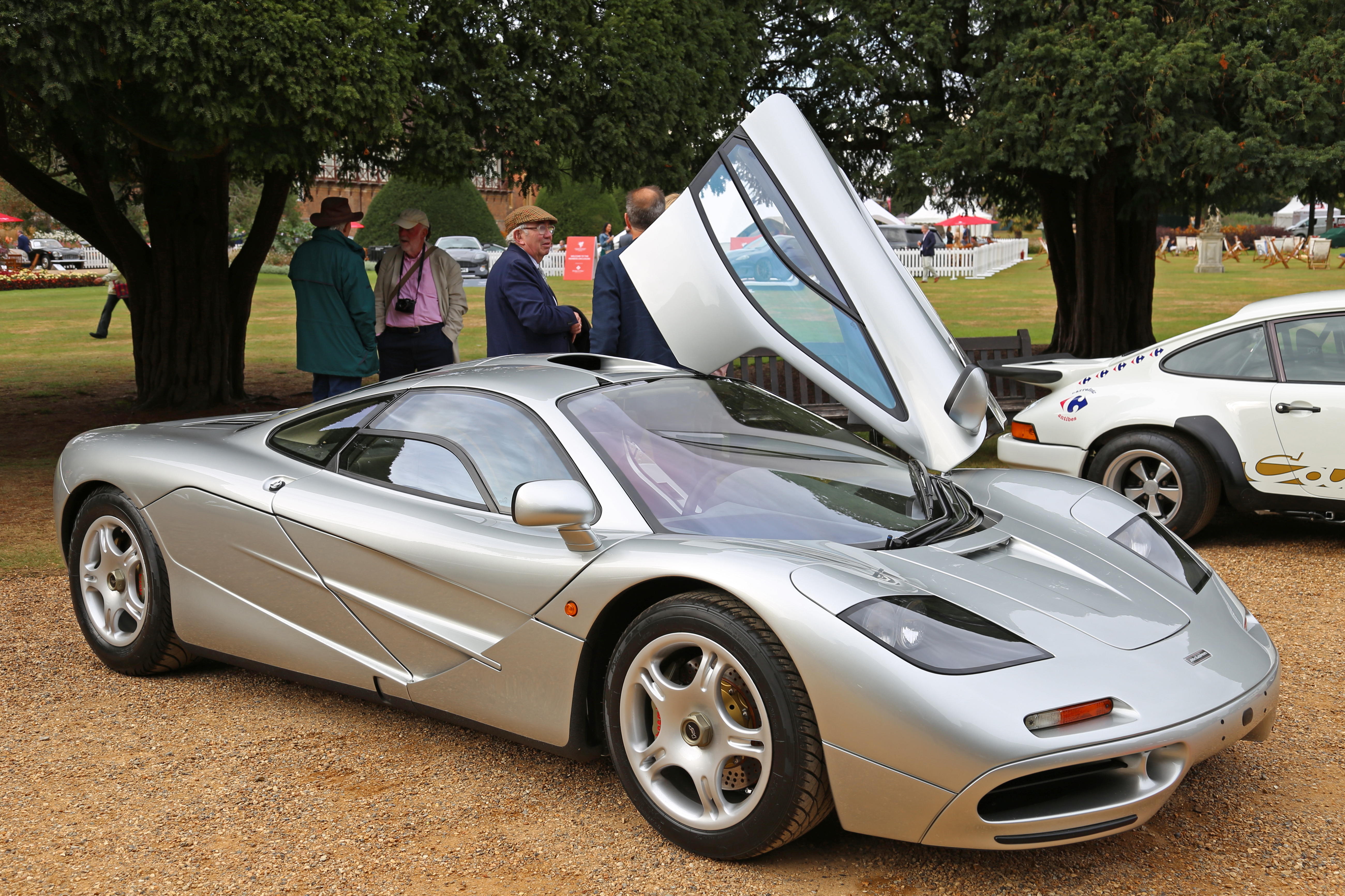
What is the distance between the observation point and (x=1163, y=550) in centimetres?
390

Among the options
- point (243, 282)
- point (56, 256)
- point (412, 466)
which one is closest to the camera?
point (412, 466)

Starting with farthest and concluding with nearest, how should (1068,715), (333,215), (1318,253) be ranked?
(1318,253)
(333,215)
(1068,715)

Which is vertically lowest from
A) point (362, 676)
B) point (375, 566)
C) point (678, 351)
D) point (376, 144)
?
point (362, 676)

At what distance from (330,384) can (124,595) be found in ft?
11.2

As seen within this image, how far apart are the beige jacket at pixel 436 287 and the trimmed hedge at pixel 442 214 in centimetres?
3747

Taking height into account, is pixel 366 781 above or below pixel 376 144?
below

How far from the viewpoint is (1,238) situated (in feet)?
166

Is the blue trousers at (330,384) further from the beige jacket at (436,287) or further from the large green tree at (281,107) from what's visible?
the large green tree at (281,107)

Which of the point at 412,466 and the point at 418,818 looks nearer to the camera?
the point at 418,818

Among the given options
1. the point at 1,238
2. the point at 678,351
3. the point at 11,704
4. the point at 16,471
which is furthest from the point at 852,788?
the point at 1,238

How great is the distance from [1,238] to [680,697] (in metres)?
56.1

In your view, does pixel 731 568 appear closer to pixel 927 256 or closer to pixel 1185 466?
pixel 1185 466

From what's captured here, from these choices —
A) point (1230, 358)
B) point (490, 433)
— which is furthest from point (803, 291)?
point (1230, 358)

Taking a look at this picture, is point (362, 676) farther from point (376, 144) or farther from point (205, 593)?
point (376, 144)
